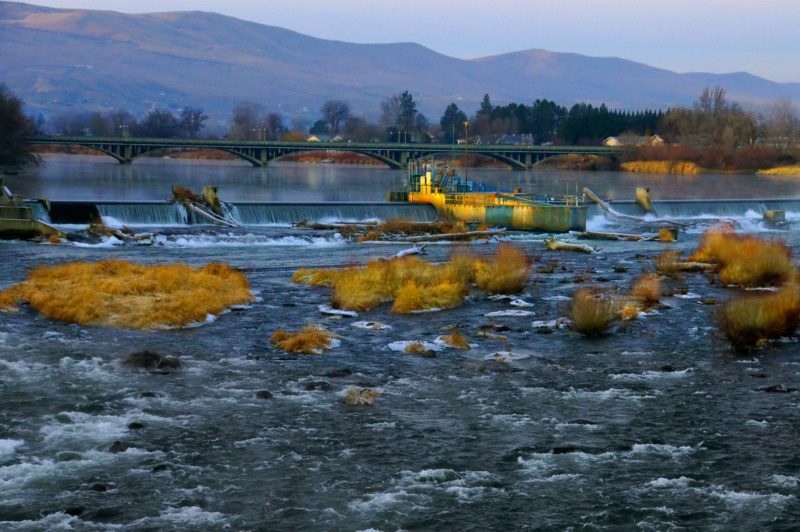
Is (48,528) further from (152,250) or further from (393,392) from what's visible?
(152,250)

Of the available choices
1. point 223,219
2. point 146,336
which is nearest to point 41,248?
point 223,219

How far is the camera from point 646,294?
28438 mm

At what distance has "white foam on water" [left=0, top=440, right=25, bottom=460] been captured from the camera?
49.2ft

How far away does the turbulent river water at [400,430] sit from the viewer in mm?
13406

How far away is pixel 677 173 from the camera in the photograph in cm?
14138

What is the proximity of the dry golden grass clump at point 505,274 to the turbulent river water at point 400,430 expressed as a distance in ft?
10.4

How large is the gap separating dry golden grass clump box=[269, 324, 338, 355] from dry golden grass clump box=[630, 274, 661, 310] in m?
9.44

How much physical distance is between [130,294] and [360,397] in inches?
447

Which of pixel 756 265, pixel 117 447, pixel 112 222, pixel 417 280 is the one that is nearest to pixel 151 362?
pixel 117 447

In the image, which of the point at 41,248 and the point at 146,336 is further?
the point at 41,248

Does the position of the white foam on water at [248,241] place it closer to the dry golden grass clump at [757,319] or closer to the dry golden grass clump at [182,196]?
the dry golden grass clump at [182,196]

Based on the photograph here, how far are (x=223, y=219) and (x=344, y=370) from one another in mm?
34596

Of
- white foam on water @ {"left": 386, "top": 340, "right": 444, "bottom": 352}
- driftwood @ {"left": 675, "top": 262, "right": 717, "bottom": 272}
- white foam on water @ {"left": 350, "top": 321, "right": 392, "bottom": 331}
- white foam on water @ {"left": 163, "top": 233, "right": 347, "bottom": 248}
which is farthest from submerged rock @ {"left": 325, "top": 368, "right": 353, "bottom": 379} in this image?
white foam on water @ {"left": 163, "top": 233, "right": 347, "bottom": 248}

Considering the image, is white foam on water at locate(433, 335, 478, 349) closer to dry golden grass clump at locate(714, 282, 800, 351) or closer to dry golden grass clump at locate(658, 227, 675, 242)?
dry golden grass clump at locate(714, 282, 800, 351)
